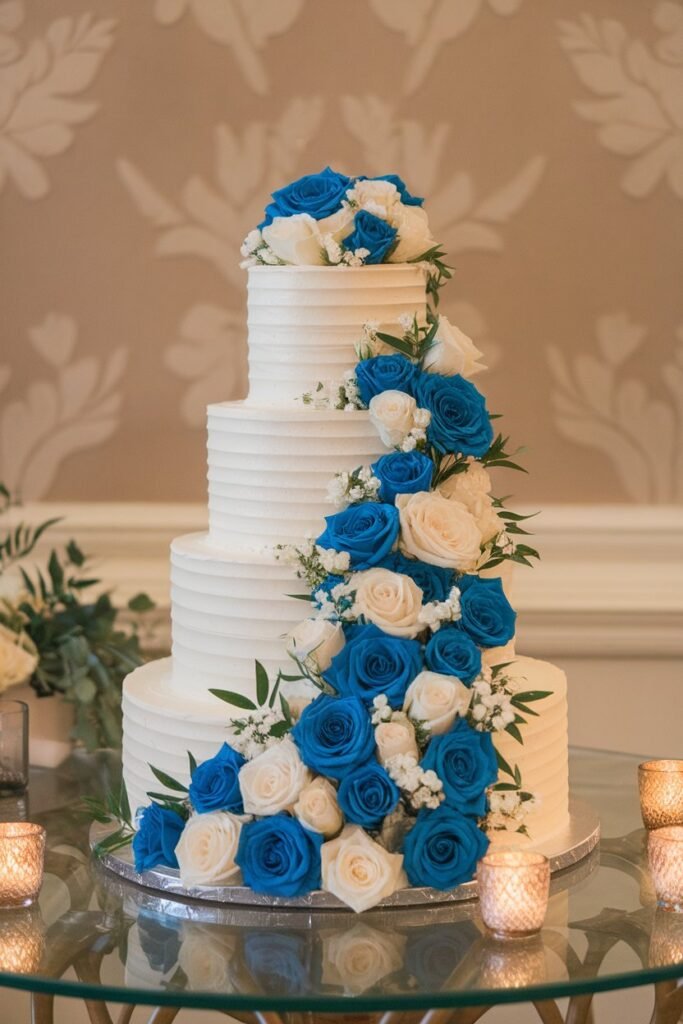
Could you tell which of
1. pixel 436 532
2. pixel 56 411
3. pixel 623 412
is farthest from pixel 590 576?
pixel 436 532

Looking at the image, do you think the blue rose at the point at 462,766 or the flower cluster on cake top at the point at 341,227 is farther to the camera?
the flower cluster on cake top at the point at 341,227

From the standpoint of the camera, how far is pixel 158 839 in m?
1.59

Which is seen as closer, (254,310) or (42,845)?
(42,845)

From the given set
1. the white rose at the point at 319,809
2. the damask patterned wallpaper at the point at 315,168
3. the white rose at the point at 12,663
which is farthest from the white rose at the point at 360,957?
the damask patterned wallpaper at the point at 315,168

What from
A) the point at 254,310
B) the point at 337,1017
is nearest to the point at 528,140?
the point at 254,310

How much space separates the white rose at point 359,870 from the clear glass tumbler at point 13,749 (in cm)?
72

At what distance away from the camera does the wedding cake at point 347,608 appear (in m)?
1.52

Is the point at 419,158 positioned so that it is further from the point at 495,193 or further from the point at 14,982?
the point at 14,982

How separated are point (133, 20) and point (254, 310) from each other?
134 centimetres

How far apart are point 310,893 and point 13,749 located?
70cm

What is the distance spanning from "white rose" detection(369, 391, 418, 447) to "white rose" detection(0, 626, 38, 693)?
3.11 feet

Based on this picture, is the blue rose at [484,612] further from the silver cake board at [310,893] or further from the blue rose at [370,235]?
the blue rose at [370,235]

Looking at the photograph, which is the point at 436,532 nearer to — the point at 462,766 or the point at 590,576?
the point at 462,766

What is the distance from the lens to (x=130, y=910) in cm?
155
